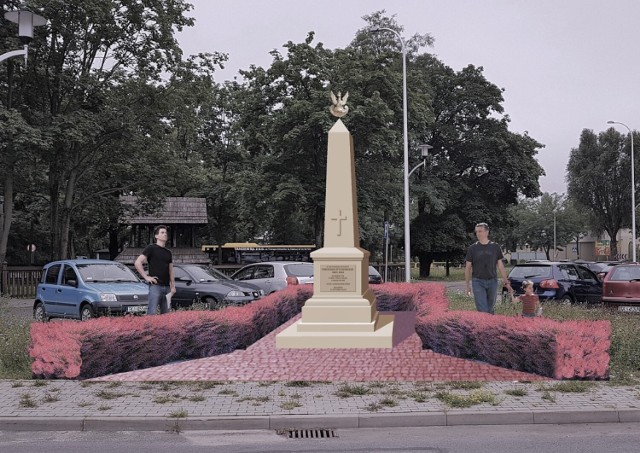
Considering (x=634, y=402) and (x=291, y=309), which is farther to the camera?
(x=291, y=309)

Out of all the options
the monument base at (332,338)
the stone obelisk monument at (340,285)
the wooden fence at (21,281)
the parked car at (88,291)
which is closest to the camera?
the monument base at (332,338)

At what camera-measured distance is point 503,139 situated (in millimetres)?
42688

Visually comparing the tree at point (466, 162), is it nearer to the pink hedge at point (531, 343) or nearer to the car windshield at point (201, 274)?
the car windshield at point (201, 274)

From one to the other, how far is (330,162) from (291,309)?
3827 millimetres

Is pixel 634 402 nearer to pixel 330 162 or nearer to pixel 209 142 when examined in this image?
pixel 330 162

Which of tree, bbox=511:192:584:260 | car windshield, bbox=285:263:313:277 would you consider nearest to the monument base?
car windshield, bbox=285:263:313:277

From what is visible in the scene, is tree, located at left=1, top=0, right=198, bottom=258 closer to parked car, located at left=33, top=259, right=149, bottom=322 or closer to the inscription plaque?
parked car, located at left=33, top=259, right=149, bottom=322

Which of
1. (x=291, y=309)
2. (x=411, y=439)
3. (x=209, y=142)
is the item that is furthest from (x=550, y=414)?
(x=209, y=142)

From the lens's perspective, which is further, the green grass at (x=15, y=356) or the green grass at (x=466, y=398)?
the green grass at (x=15, y=356)

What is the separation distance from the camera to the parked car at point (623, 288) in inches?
612

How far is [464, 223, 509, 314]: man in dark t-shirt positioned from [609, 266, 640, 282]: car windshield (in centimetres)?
654

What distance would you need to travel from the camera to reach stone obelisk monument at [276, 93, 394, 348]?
1133 centimetres

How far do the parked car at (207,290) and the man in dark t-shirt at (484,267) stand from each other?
21.9 ft

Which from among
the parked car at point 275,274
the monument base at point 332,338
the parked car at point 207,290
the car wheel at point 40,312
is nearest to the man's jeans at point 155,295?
the monument base at point 332,338
